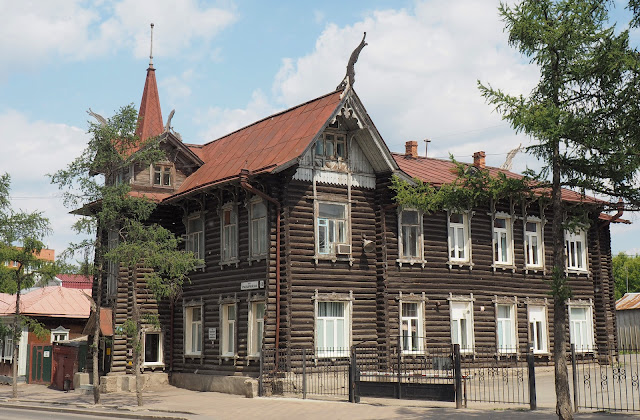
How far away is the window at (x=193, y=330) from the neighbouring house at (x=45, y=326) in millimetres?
8747

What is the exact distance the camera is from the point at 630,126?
1512 centimetres

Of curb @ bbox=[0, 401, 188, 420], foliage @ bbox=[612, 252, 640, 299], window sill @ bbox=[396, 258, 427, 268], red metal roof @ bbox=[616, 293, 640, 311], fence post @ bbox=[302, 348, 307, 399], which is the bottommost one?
curb @ bbox=[0, 401, 188, 420]

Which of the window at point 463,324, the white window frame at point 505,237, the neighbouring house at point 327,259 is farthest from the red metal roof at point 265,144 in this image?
the white window frame at point 505,237

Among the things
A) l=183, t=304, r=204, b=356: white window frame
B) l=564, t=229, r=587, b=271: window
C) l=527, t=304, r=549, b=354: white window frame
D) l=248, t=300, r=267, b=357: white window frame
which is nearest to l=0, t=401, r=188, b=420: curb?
l=248, t=300, r=267, b=357: white window frame

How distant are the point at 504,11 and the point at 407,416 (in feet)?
32.1

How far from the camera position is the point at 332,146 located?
89.2 feet

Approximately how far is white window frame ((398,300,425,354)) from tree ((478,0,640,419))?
12142 mm

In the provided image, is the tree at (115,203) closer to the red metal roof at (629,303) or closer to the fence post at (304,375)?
the fence post at (304,375)

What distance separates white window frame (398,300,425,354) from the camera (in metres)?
27.8

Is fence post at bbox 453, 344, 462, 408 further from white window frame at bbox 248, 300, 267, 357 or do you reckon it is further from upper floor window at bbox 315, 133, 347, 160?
upper floor window at bbox 315, 133, 347, 160

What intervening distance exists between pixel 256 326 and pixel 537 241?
1331cm

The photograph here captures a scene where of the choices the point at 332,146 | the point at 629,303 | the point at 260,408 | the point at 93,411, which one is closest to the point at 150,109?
the point at 332,146

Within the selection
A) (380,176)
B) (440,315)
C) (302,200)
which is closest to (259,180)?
(302,200)

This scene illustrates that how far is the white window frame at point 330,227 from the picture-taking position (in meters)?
26.5
